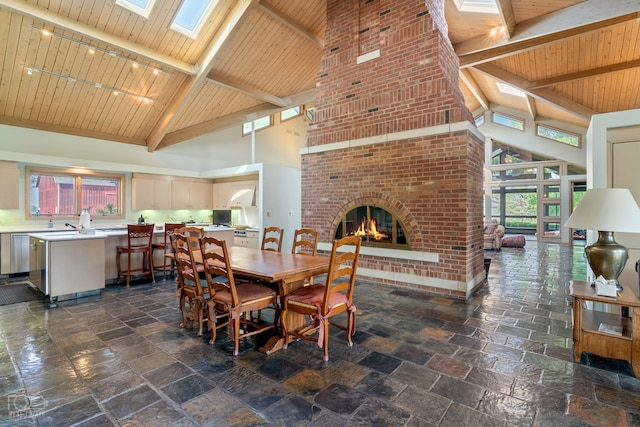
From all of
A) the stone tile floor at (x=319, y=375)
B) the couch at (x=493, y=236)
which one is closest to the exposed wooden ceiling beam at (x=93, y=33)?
the stone tile floor at (x=319, y=375)

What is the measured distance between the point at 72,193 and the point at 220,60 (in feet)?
15.1

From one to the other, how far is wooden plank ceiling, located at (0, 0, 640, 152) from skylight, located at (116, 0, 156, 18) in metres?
0.08

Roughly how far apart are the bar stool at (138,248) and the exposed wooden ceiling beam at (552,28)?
7181 mm

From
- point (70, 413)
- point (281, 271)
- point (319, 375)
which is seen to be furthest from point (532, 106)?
point (70, 413)

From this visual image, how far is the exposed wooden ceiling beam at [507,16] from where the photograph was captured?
190 inches

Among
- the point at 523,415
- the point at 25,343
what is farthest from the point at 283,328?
the point at 25,343

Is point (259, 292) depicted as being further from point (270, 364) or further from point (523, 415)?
point (523, 415)

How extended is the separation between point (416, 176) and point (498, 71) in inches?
201

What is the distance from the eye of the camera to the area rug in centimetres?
414

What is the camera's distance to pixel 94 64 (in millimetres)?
5422

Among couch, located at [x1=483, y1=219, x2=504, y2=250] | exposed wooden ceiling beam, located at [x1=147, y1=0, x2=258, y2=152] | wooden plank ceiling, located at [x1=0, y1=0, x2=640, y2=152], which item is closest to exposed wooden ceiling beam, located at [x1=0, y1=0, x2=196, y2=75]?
wooden plank ceiling, located at [x1=0, y1=0, x2=640, y2=152]

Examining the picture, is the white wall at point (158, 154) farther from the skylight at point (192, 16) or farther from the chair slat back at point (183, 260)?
the chair slat back at point (183, 260)

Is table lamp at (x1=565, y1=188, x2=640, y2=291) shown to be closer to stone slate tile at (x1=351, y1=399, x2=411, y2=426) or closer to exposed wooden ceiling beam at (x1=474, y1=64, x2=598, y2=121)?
stone slate tile at (x1=351, y1=399, x2=411, y2=426)

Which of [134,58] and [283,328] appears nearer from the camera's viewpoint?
[283,328]
